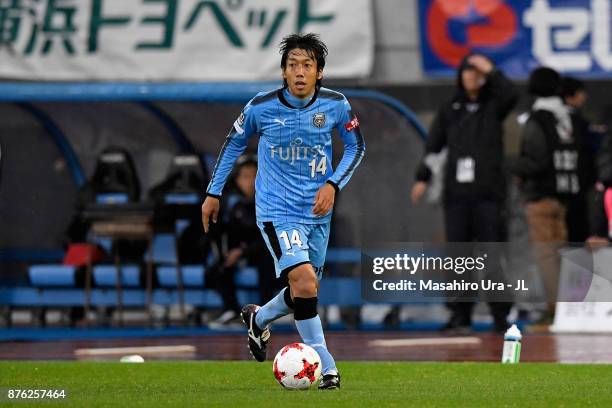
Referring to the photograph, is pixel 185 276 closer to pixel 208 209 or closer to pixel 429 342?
pixel 429 342

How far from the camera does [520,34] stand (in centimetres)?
1802

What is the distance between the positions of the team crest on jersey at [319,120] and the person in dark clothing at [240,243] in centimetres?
653

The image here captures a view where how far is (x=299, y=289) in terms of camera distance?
34.0 feet

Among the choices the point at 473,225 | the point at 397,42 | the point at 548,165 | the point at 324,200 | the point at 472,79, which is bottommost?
the point at 473,225

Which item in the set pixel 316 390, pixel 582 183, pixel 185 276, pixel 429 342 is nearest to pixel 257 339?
pixel 316 390

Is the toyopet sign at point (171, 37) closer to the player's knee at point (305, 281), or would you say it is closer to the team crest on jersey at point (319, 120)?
the team crest on jersey at point (319, 120)

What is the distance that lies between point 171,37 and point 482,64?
3.93m

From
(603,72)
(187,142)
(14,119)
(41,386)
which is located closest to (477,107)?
(603,72)

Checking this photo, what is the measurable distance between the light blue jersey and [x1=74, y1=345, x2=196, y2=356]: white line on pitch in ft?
13.0

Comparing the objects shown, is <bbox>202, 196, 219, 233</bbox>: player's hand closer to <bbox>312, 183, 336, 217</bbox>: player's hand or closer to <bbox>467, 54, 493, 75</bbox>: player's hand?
<bbox>312, 183, 336, 217</bbox>: player's hand

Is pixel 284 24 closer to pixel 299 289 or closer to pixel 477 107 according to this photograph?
pixel 477 107

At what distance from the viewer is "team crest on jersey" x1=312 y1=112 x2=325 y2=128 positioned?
10.6 meters

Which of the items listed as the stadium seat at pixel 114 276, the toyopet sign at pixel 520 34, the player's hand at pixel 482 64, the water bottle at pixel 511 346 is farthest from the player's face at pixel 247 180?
the water bottle at pixel 511 346

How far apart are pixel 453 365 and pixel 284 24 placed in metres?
6.54
